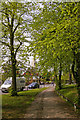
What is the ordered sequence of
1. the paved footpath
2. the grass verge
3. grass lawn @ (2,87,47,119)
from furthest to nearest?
1. the grass verge
2. grass lawn @ (2,87,47,119)
3. the paved footpath

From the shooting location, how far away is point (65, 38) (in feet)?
21.6

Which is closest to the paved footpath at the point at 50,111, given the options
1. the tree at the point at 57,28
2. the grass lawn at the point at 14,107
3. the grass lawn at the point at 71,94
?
the grass lawn at the point at 14,107

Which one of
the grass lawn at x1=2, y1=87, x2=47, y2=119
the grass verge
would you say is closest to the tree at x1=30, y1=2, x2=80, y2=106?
the grass verge

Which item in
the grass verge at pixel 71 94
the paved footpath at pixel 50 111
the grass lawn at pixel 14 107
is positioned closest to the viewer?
the paved footpath at pixel 50 111

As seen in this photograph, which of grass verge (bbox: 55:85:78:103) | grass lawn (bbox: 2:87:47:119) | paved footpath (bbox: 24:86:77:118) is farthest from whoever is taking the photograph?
grass verge (bbox: 55:85:78:103)

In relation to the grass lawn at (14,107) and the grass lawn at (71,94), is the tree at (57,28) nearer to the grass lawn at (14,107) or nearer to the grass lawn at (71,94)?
the grass lawn at (71,94)

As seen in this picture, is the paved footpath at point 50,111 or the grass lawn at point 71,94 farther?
the grass lawn at point 71,94

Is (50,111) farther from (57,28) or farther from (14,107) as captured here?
(57,28)

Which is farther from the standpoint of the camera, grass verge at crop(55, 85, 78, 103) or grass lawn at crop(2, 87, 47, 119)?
grass verge at crop(55, 85, 78, 103)

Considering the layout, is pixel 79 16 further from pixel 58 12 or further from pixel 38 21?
pixel 38 21

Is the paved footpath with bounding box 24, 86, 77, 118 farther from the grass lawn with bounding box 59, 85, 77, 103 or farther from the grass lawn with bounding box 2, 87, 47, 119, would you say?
the grass lawn with bounding box 59, 85, 77, 103

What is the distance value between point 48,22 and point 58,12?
0.72 metres

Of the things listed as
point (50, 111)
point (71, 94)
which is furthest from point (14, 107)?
point (71, 94)

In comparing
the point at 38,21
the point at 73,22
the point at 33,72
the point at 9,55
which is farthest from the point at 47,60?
the point at 73,22
